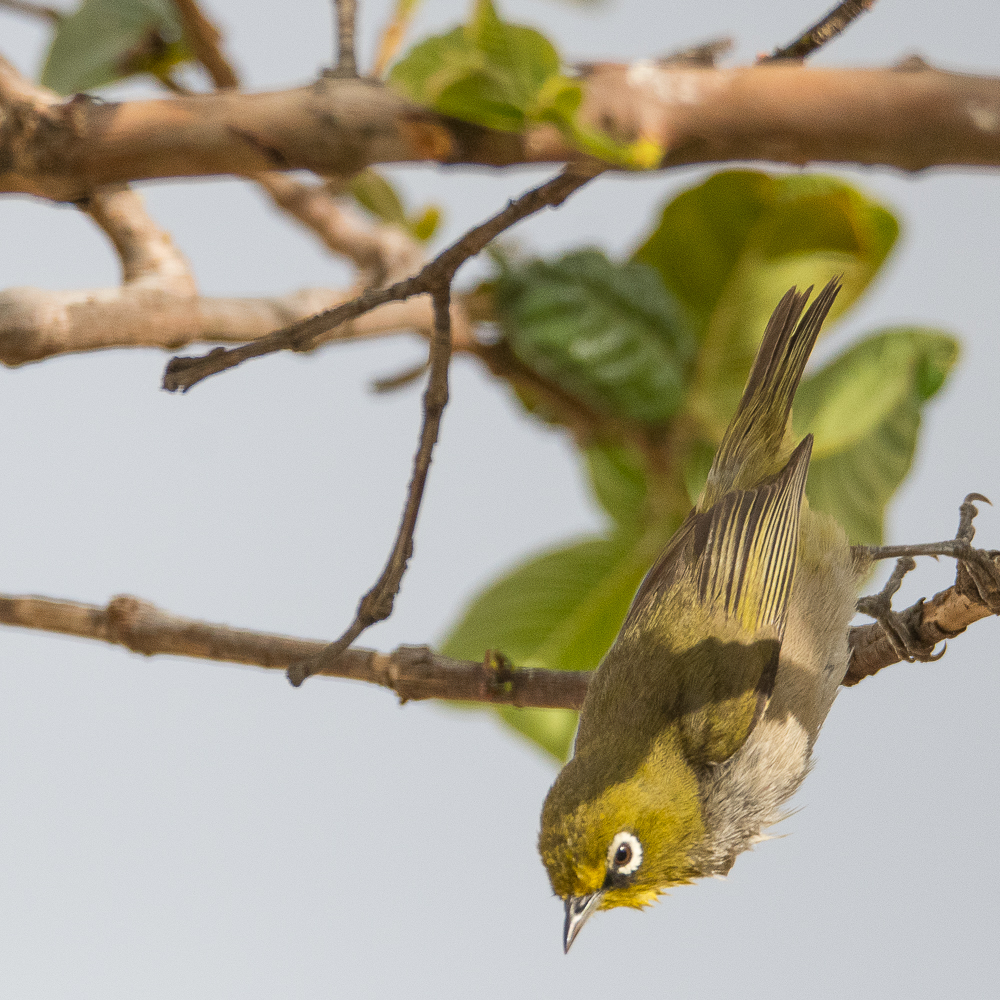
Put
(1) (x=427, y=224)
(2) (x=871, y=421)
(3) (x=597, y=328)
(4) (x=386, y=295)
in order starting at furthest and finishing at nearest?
(1) (x=427, y=224)
(3) (x=597, y=328)
(2) (x=871, y=421)
(4) (x=386, y=295)

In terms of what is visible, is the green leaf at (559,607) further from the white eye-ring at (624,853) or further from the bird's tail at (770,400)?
the white eye-ring at (624,853)

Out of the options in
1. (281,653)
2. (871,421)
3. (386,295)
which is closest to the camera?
(386,295)

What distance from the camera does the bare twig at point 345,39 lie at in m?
0.79

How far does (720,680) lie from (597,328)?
0.68 m

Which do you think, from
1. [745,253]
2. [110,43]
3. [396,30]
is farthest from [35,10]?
[745,253]

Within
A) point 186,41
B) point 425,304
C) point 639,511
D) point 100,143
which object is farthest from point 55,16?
point 639,511

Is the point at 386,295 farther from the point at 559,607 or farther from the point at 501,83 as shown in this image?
the point at 559,607

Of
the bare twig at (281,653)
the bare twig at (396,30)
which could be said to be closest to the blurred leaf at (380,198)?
the bare twig at (396,30)

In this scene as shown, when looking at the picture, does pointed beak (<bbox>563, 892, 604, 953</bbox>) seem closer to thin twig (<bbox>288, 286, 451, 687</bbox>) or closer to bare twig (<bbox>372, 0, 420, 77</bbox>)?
thin twig (<bbox>288, 286, 451, 687</bbox>)

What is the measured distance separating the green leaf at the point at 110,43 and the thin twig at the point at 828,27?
95 cm

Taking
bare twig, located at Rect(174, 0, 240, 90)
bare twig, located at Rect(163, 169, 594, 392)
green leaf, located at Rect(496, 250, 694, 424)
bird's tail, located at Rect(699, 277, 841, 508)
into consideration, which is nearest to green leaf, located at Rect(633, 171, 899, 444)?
green leaf, located at Rect(496, 250, 694, 424)

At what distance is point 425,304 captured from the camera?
1287 mm

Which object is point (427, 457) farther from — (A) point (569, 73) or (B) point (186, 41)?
(B) point (186, 41)

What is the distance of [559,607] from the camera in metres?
1.55
